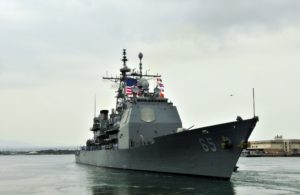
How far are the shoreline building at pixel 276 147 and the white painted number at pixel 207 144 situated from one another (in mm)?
73938

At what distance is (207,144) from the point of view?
19.5 metres

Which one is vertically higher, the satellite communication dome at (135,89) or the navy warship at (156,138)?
the satellite communication dome at (135,89)

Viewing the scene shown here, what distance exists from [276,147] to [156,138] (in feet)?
260

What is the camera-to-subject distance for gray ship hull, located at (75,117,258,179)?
1861 centimetres

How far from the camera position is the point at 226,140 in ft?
61.4

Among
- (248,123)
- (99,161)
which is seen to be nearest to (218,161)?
(248,123)

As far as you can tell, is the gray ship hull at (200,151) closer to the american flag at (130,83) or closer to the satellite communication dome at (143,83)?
the satellite communication dome at (143,83)

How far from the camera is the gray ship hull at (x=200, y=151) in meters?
18.6

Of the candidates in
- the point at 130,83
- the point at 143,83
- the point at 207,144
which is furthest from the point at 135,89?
the point at 207,144

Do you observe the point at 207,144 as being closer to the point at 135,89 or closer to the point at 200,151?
the point at 200,151

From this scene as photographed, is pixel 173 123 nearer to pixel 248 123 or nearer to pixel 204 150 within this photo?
pixel 204 150

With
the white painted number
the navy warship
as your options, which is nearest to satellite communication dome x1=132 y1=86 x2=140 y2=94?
the navy warship

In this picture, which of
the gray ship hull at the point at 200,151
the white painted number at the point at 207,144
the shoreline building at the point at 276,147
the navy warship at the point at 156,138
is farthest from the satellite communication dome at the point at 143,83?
the shoreline building at the point at 276,147

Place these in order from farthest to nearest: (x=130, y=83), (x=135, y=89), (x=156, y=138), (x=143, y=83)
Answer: (x=130, y=83), (x=143, y=83), (x=135, y=89), (x=156, y=138)
